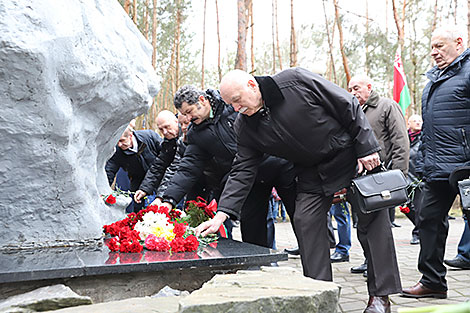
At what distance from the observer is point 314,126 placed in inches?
132

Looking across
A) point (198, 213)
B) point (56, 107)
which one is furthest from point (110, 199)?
point (56, 107)

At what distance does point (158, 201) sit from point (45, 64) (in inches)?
64.4

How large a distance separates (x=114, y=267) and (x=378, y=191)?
5.66 ft

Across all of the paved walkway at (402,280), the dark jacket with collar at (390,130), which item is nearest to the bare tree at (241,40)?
the paved walkway at (402,280)

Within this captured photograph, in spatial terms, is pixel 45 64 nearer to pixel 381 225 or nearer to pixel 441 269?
pixel 381 225

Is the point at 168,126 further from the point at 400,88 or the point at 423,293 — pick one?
the point at 400,88

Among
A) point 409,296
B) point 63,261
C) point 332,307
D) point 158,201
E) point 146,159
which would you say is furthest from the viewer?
point 146,159

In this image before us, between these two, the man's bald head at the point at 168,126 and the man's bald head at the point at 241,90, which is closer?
the man's bald head at the point at 241,90

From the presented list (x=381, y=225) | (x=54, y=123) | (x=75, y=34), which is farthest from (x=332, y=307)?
(x=75, y=34)

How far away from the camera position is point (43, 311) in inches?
93.2

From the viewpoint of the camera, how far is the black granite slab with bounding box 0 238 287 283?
273cm

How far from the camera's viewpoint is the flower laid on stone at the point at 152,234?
3.47 m

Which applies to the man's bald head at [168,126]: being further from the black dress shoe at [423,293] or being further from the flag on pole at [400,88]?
the flag on pole at [400,88]

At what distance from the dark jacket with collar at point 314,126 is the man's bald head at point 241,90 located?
7cm
